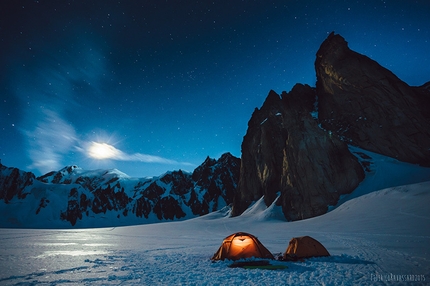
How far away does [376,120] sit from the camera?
3856cm

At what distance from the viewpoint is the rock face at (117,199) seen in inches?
5551

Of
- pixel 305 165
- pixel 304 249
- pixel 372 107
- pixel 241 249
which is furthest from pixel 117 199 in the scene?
pixel 304 249

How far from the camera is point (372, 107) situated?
3903 centimetres

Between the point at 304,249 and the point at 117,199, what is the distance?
623ft

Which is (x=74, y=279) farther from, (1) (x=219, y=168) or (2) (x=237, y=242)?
(1) (x=219, y=168)

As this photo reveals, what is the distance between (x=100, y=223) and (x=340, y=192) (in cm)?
16269

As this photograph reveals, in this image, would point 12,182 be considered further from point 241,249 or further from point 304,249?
point 304,249

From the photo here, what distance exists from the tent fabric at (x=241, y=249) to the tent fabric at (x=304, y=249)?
1.03m

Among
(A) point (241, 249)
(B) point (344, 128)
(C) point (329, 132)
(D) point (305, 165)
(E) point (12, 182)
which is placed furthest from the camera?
(E) point (12, 182)

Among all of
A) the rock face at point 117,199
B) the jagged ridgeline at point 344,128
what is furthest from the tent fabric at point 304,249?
the rock face at point 117,199

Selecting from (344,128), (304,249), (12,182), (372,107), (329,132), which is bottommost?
(304,249)

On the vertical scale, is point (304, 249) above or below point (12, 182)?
below

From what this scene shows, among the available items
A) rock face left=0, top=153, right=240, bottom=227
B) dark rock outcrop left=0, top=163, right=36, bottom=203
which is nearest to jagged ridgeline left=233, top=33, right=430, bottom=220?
rock face left=0, top=153, right=240, bottom=227

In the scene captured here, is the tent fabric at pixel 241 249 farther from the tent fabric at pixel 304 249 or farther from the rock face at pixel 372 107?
the rock face at pixel 372 107
